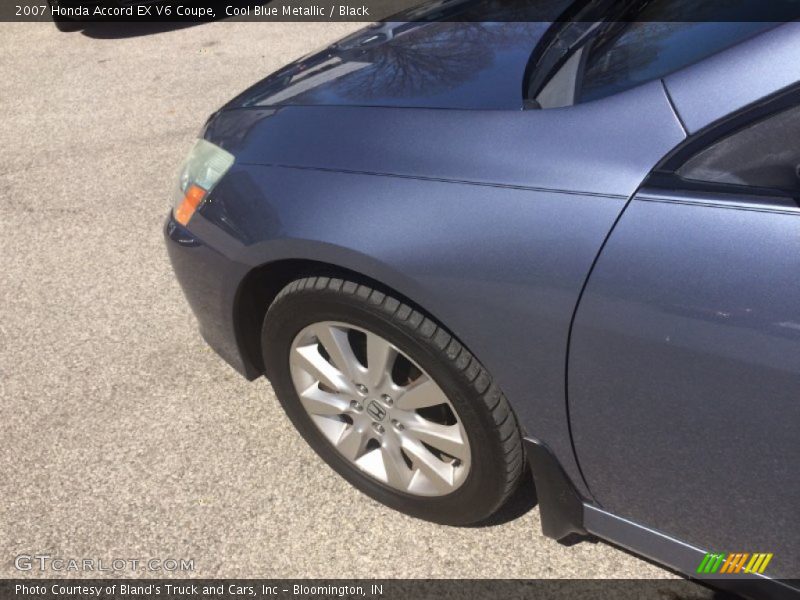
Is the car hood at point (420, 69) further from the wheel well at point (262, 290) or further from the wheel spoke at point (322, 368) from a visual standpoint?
the wheel spoke at point (322, 368)

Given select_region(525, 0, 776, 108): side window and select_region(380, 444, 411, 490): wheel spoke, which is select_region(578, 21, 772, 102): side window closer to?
select_region(525, 0, 776, 108): side window

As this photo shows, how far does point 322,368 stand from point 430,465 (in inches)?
15.3

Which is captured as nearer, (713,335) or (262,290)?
(713,335)

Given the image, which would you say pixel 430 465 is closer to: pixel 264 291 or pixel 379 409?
pixel 379 409

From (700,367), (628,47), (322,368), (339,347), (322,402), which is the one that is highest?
(628,47)

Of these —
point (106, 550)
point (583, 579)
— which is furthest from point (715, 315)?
point (106, 550)

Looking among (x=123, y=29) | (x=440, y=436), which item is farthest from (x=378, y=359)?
(x=123, y=29)

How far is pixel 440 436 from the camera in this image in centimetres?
196

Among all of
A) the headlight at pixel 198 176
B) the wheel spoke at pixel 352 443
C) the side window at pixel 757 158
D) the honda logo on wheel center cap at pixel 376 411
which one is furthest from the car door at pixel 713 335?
the headlight at pixel 198 176

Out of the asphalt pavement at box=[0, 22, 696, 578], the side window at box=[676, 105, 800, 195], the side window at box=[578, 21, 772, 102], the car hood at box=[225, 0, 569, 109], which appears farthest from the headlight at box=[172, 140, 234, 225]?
the side window at box=[676, 105, 800, 195]

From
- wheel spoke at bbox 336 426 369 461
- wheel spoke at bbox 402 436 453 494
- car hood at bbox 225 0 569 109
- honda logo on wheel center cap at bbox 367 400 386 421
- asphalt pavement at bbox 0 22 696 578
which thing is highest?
car hood at bbox 225 0 569 109

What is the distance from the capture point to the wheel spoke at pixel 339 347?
2.00 meters

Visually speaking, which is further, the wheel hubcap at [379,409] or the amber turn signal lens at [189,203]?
the amber turn signal lens at [189,203]

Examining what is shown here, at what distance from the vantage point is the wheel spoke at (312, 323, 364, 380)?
6.55 ft
